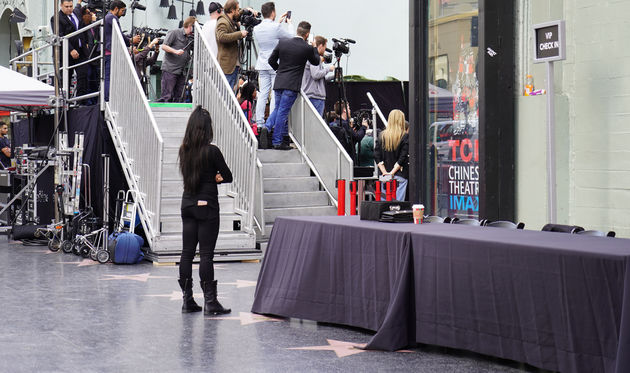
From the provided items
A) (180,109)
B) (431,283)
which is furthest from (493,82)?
(180,109)

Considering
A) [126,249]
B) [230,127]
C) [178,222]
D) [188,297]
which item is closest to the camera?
[188,297]

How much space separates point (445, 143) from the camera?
9.44 m

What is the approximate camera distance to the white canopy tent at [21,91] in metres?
13.6

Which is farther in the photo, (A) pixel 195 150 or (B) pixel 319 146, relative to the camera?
(B) pixel 319 146

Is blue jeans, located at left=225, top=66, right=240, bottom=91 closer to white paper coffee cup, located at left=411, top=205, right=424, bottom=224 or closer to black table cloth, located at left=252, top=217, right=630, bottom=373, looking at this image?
black table cloth, located at left=252, top=217, right=630, bottom=373

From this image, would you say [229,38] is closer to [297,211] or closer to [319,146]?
[319,146]

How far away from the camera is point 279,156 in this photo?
1343 centimetres

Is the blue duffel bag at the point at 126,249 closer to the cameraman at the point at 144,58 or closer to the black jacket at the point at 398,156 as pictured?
the black jacket at the point at 398,156

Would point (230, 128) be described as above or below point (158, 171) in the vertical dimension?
above

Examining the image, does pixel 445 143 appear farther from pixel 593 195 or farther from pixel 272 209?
pixel 272 209

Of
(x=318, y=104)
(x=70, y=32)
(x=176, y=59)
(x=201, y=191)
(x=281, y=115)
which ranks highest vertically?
(x=70, y=32)

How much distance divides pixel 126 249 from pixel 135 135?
6.29 ft

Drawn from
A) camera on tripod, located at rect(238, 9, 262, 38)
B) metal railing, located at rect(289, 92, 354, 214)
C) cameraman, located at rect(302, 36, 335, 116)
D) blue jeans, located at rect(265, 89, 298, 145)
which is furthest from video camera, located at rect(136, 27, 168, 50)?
metal railing, located at rect(289, 92, 354, 214)

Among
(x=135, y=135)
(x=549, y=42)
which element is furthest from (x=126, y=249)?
(x=549, y=42)
